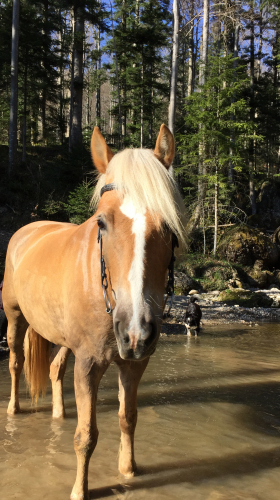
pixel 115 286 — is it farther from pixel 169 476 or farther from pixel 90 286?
pixel 169 476

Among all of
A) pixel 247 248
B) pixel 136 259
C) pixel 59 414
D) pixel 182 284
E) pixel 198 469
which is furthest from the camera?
pixel 247 248

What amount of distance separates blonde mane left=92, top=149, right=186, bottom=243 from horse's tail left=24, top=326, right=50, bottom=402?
2.46m

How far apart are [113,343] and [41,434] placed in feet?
5.72

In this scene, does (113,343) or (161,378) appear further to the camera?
(161,378)

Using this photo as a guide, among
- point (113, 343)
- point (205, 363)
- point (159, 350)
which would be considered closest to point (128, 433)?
point (113, 343)

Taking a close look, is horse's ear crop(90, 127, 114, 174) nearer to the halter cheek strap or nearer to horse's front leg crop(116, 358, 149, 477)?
the halter cheek strap

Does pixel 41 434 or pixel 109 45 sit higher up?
pixel 109 45

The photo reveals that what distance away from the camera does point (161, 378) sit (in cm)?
519

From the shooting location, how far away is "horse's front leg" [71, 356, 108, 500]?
2.29 m

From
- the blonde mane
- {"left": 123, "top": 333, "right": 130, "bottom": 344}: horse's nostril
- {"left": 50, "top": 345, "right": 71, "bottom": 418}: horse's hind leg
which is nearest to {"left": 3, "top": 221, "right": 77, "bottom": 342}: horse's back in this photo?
{"left": 50, "top": 345, "right": 71, "bottom": 418}: horse's hind leg

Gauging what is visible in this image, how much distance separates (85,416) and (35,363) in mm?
1880

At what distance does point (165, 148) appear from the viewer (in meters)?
2.35

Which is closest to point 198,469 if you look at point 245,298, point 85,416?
point 85,416

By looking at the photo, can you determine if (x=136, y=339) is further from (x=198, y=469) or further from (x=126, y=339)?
(x=198, y=469)
